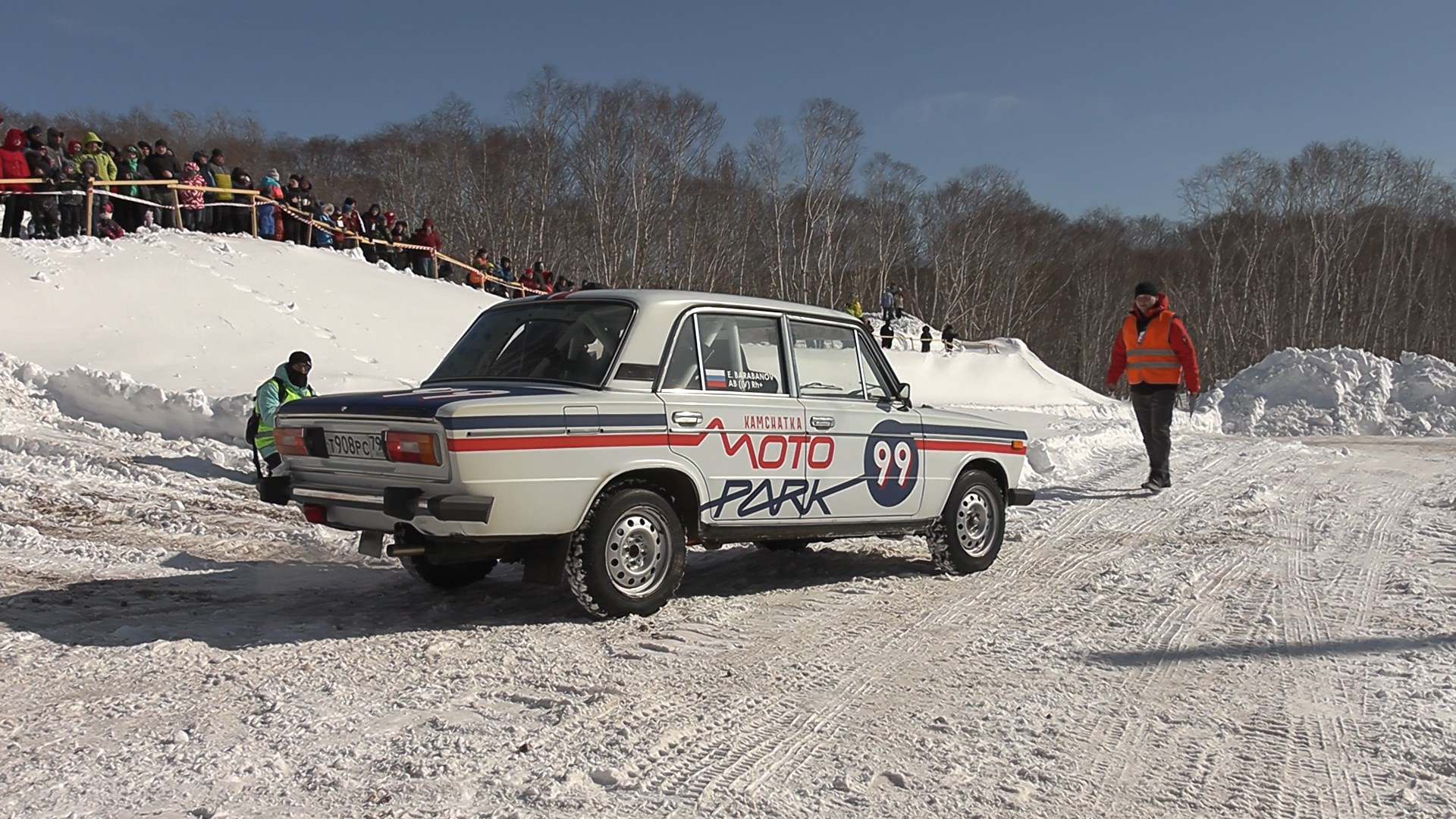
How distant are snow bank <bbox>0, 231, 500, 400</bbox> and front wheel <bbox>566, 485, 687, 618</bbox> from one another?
9.00 metres

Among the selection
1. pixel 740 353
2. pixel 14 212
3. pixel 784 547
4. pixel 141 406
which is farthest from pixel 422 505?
pixel 14 212

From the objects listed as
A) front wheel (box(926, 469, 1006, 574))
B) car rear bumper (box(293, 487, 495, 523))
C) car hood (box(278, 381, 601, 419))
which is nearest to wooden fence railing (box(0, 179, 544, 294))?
car hood (box(278, 381, 601, 419))

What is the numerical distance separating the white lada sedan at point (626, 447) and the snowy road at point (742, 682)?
0.44m

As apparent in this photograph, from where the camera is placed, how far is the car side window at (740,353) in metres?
5.98

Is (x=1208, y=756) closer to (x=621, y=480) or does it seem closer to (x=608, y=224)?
(x=621, y=480)

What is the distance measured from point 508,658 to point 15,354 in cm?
1146

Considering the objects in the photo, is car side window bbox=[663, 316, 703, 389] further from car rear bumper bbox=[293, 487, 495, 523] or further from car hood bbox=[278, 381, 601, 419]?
car rear bumper bbox=[293, 487, 495, 523]

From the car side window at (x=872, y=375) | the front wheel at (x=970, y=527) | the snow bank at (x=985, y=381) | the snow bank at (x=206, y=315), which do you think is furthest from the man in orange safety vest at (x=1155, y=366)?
the snow bank at (x=985, y=381)

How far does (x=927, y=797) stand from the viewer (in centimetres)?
346

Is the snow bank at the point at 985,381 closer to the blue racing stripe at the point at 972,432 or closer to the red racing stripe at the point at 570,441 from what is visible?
the blue racing stripe at the point at 972,432

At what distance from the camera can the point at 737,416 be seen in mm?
5938

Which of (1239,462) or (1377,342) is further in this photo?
(1377,342)

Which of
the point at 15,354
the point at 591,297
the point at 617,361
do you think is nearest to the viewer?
the point at 617,361

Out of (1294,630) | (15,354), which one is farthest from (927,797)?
(15,354)
